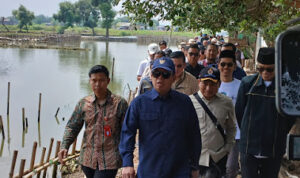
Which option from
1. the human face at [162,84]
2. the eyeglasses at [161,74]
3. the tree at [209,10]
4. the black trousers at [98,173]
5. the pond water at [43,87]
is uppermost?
the tree at [209,10]

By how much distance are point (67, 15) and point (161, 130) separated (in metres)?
102

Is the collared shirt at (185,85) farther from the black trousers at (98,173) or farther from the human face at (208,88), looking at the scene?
the black trousers at (98,173)

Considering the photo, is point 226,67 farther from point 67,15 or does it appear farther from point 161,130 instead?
point 67,15

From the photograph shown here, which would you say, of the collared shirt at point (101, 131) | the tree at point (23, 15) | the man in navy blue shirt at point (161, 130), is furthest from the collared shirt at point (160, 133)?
the tree at point (23, 15)

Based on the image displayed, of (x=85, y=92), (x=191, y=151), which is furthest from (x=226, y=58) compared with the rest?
(x=85, y=92)

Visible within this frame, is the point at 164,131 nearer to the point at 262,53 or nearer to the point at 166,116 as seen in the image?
the point at 166,116

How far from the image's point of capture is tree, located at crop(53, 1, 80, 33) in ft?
334

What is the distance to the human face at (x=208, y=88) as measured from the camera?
4.28m

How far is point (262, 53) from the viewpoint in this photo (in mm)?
3918

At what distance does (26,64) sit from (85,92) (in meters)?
16.8

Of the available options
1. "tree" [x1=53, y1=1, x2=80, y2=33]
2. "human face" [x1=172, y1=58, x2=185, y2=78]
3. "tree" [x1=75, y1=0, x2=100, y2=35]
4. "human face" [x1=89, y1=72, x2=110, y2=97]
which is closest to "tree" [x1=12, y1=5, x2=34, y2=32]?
"tree" [x1=53, y1=1, x2=80, y2=33]

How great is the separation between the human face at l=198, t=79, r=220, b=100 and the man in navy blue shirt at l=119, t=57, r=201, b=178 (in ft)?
2.44

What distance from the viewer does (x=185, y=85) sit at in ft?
18.0

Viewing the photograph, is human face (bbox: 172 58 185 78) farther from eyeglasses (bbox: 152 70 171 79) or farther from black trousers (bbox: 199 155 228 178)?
eyeglasses (bbox: 152 70 171 79)
